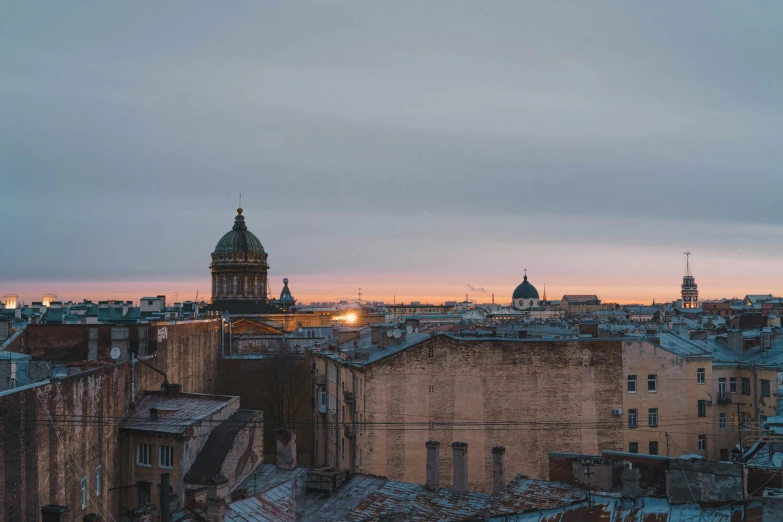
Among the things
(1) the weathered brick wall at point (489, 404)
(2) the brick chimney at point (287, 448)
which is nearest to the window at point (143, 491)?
(2) the brick chimney at point (287, 448)

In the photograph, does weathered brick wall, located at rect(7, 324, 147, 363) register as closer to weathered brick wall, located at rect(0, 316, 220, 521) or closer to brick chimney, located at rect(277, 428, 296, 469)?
weathered brick wall, located at rect(0, 316, 220, 521)

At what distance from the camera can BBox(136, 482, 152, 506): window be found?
34125 millimetres

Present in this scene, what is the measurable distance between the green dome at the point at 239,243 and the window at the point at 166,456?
3453 inches

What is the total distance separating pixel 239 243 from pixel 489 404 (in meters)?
83.9

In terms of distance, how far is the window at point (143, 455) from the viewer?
34.1 metres

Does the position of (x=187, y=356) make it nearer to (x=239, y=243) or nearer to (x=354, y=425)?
(x=354, y=425)

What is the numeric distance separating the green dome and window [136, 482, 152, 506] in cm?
8689

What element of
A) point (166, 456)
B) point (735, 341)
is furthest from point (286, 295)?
point (166, 456)

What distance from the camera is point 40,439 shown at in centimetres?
2691

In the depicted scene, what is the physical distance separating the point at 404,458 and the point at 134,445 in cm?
1308

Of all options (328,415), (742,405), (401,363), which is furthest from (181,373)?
(742,405)

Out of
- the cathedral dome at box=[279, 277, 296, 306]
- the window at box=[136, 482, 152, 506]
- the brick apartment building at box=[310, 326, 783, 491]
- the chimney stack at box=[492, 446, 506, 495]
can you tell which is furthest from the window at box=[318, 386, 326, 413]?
the cathedral dome at box=[279, 277, 296, 306]

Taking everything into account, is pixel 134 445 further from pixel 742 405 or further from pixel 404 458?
pixel 742 405

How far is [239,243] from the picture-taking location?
121 metres
